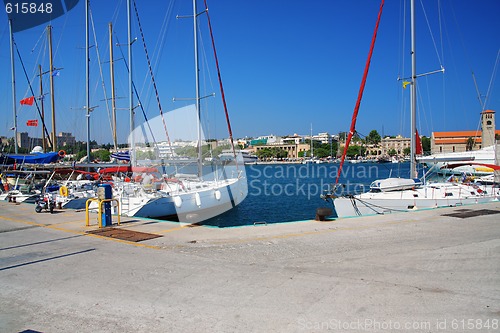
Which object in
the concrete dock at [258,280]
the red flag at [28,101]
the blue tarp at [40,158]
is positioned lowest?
the concrete dock at [258,280]

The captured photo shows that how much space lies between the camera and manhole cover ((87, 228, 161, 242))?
33.4 feet

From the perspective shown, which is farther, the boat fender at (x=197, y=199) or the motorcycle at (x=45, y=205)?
the boat fender at (x=197, y=199)

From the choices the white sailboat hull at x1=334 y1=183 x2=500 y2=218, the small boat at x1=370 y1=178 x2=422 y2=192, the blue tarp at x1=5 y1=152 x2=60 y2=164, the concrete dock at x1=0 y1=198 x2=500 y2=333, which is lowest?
the white sailboat hull at x1=334 y1=183 x2=500 y2=218

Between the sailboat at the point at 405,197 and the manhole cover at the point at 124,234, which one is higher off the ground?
the manhole cover at the point at 124,234

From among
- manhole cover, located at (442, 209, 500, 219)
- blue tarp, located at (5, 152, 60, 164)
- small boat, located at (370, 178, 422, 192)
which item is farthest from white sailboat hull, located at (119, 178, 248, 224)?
manhole cover, located at (442, 209, 500, 219)

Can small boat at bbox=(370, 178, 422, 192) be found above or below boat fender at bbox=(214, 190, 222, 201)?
above

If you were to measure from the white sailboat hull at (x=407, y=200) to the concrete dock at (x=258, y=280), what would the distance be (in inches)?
273

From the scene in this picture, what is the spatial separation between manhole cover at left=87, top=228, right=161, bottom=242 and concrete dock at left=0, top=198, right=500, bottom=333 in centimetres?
23

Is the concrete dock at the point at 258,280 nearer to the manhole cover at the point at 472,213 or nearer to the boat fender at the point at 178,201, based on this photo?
the manhole cover at the point at 472,213

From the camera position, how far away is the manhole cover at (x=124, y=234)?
1019cm

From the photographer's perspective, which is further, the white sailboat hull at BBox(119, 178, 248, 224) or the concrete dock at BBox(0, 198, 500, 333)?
the white sailboat hull at BBox(119, 178, 248, 224)

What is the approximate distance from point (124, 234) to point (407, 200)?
44.5 ft

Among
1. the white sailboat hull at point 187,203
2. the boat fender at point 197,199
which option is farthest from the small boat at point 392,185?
the boat fender at point 197,199

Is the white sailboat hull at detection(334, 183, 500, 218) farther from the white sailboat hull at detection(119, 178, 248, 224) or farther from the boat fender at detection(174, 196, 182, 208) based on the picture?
the boat fender at detection(174, 196, 182, 208)
